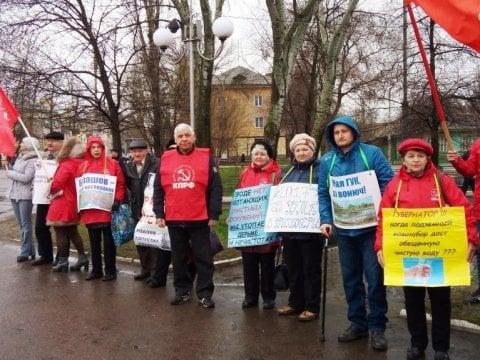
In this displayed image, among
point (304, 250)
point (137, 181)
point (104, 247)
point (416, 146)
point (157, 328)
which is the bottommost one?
point (157, 328)

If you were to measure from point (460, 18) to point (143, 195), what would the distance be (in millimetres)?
4617

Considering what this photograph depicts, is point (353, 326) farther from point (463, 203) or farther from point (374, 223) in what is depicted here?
point (463, 203)

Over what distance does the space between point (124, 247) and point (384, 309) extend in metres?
6.01

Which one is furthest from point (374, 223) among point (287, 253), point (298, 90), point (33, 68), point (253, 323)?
point (298, 90)

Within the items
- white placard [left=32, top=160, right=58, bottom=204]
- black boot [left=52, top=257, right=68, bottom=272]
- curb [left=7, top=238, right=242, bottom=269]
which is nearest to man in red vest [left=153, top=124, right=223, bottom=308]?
curb [left=7, top=238, right=242, bottom=269]

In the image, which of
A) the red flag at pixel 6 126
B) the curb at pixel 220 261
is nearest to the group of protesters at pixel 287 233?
the red flag at pixel 6 126

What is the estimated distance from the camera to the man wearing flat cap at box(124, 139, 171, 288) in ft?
23.3

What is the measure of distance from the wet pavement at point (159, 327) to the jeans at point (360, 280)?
25 centimetres

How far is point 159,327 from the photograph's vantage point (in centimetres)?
542

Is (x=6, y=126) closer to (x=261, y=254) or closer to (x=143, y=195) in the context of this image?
(x=143, y=195)

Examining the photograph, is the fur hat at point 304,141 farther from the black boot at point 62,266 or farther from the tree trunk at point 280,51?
the tree trunk at point 280,51

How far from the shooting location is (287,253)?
5547 millimetres

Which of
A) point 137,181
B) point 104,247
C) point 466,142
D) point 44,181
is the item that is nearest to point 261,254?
point 137,181

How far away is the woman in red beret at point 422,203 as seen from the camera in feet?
13.7
